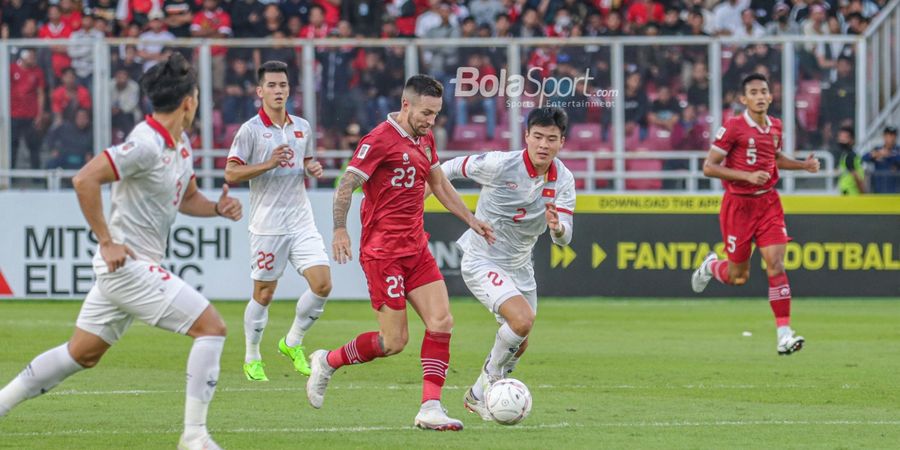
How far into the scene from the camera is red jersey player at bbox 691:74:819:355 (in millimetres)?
14406

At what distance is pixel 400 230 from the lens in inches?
384

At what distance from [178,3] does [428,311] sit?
14.7 meters

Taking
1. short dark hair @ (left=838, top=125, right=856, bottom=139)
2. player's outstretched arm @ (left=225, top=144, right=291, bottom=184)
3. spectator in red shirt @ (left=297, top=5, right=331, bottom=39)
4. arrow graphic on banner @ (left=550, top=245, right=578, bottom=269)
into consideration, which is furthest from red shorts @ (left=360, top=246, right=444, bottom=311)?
spectator in red shirt @ (left=297, top=5, right=331, bottom=39)

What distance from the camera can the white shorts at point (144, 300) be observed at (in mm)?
7867

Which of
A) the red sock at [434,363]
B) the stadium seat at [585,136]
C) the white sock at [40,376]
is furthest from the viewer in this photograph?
the stadium seat at [585,136]

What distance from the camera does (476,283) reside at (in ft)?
34.3

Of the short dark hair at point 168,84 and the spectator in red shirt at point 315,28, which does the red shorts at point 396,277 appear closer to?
the short dark hair at point 168,84

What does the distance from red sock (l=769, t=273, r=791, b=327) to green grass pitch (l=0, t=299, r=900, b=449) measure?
351mm

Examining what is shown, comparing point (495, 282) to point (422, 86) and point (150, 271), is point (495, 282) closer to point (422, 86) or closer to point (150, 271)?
point (422, 86)

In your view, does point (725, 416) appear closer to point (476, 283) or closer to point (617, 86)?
point (476, 283)

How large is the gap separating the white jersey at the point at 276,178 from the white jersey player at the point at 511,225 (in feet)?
7.47

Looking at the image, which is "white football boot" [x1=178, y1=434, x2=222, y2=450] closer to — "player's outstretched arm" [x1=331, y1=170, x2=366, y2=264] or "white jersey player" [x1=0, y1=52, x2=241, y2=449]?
"white jersey player" [x1=0, y1=52, x2=241, y2=449]

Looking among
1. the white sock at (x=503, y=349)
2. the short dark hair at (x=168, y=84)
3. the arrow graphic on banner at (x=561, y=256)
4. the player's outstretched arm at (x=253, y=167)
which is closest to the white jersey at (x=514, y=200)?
the white sock at (x=503, y=349)

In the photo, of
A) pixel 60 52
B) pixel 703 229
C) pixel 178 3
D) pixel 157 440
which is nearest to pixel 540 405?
pixel 157 440
